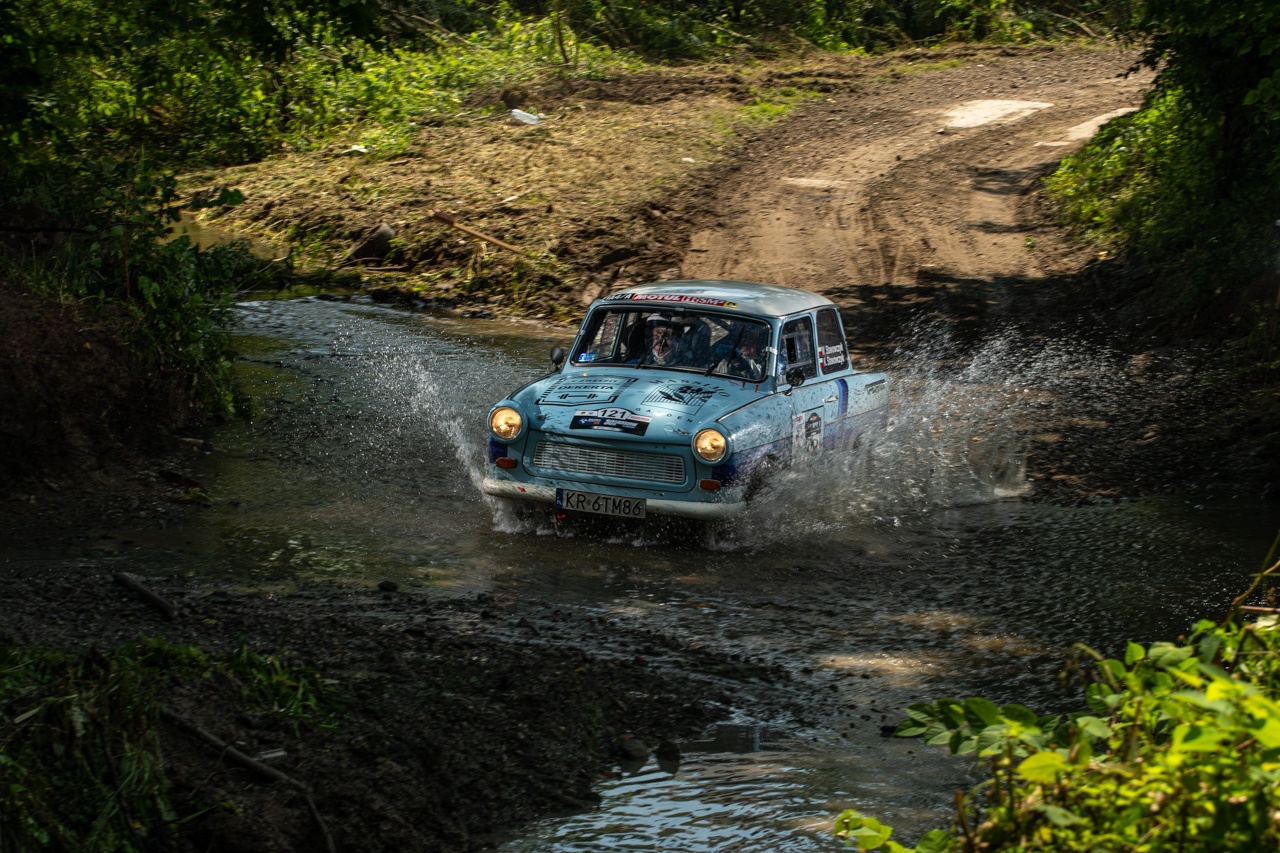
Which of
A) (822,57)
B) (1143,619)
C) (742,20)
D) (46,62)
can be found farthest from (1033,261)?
(742,20)

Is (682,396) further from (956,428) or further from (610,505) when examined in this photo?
(956,428)

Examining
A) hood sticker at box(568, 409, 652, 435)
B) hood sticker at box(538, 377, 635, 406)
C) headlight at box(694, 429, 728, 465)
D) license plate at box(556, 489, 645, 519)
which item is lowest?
license plate at box(556, 489, 645, 519)

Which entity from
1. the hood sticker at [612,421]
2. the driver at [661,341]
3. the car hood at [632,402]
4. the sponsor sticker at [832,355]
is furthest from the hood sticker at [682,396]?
the sponsor sticker at [832,355]

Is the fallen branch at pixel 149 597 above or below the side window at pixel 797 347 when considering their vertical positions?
below

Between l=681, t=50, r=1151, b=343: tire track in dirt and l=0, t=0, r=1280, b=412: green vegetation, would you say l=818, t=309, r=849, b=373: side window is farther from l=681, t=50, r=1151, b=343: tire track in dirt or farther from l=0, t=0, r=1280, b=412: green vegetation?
l=681, t=50, r=1151, b=343: tire track in dirt

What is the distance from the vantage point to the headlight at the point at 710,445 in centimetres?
832

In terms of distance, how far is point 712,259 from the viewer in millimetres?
18391

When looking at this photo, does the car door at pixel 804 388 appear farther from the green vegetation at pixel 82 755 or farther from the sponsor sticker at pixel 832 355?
the green vegetation at pixel 82 755

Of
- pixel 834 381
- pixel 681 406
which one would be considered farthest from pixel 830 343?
pixel 681 406

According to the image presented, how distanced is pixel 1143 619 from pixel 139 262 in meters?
8.36

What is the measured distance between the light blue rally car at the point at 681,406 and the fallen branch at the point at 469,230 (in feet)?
29.8

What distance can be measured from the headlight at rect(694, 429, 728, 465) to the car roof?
143cm

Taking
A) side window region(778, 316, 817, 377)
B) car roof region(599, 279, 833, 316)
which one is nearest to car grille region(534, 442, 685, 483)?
side window region(778, 316, 817, 377)

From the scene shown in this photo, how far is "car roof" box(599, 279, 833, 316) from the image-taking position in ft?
31.3
